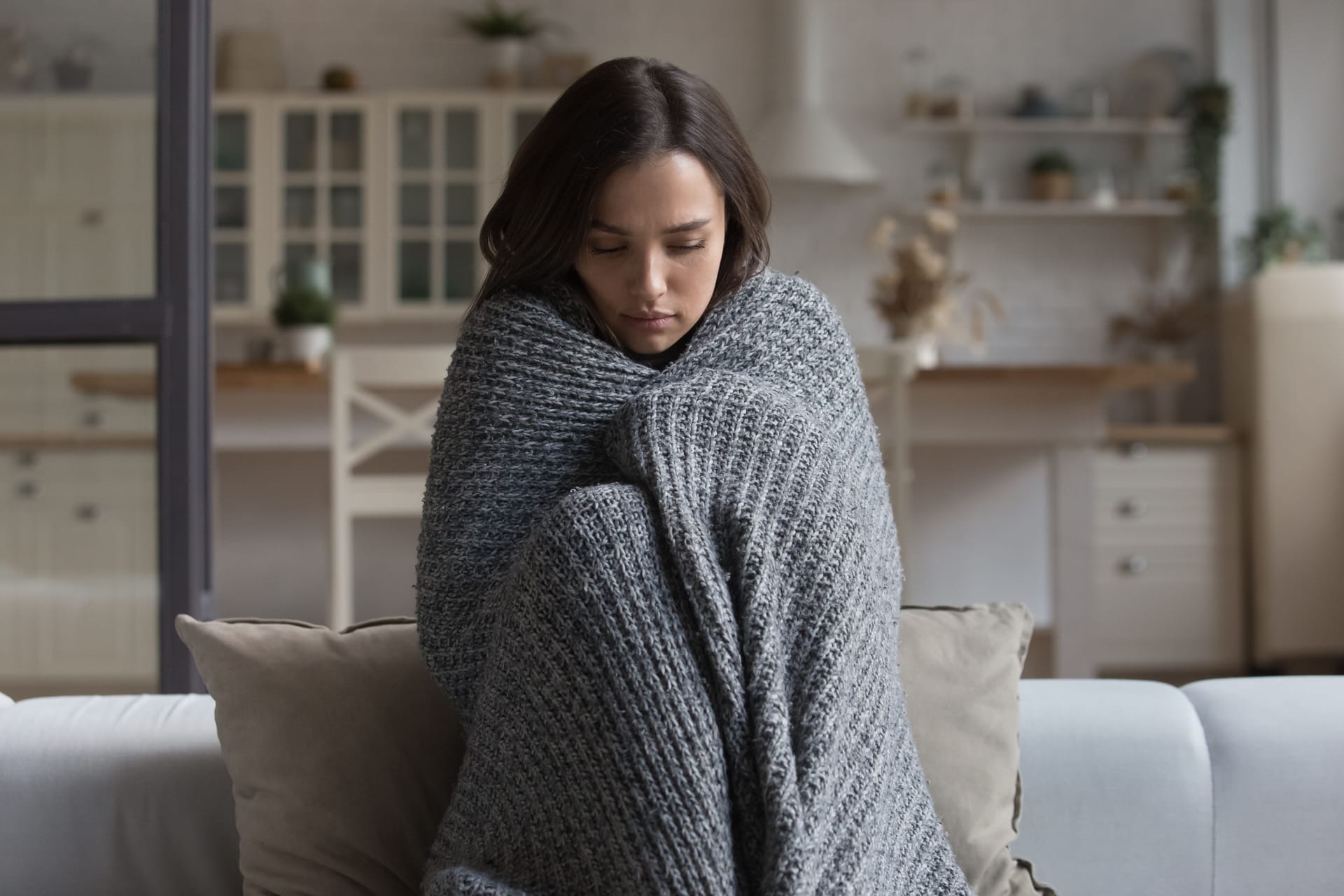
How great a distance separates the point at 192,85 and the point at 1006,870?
1.42 meters

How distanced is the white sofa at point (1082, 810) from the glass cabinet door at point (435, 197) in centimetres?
336

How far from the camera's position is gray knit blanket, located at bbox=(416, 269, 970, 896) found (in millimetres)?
839

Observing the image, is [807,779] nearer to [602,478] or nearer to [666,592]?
[666,592]

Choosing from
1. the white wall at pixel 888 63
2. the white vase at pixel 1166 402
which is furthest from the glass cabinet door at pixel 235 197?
the white vase at pixel 1166 402

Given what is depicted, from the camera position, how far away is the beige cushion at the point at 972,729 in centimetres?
106

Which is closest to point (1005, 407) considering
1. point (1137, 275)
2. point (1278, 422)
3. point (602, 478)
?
point (1278, 422)

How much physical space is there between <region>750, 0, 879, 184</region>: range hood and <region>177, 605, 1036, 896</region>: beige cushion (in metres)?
3.27

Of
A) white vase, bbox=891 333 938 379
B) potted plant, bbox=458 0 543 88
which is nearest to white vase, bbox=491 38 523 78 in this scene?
potted plant, bbox=458 0 543 88

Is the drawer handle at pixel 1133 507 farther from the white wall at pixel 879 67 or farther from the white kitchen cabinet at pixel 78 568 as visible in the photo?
the white kitchen cabinet at pixel 78 568

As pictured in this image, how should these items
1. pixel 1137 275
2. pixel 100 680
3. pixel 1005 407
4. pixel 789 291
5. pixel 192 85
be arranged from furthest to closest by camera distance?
pixel 1137 275 → pixel 1005 407 → pixel 100 680 → pixel 192 85 → pixel 789 291

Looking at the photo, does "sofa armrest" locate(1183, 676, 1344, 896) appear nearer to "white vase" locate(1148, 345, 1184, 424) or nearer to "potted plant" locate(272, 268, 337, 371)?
→ "potted plant" locate(272, 268, 337, 371)

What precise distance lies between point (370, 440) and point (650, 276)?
5.52 ft

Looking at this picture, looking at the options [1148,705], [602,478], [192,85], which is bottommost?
[1148,705]

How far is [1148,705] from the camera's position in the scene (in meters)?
1.18
